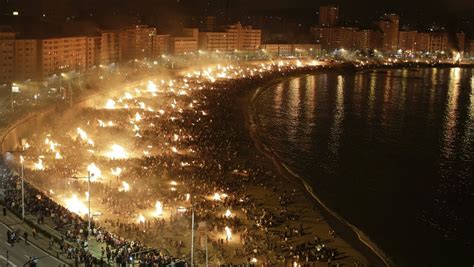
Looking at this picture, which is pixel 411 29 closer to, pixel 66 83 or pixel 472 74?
pixel 472 74

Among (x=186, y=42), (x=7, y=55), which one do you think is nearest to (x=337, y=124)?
(x=7, y=55)

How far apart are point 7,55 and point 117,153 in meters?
19.4

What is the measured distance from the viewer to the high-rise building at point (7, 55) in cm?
4047

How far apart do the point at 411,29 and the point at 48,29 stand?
95536mm

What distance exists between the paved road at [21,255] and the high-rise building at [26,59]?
3207 cm

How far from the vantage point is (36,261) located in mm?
11258

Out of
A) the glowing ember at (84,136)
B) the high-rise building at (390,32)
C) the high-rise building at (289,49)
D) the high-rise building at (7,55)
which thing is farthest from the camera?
the high-rise building at (390,32)

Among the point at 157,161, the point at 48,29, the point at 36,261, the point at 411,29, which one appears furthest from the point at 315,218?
the point at 411,29

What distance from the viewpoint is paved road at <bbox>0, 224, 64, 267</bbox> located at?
443 inches

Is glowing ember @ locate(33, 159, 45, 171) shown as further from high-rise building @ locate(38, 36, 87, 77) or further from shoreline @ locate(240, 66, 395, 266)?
high-rise building @ locate(38, 36, 87, 77)

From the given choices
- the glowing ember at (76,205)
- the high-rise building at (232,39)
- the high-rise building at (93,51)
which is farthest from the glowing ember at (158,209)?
the high-rise building at (232,39)

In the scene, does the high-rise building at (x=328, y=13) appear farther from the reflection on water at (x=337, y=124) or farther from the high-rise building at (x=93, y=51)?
the high-rise building at (x=93, y=51)

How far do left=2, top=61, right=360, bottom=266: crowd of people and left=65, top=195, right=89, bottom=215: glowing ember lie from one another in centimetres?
39

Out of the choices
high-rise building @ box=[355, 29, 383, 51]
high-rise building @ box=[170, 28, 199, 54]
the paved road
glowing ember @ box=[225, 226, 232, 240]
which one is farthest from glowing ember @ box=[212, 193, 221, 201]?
high-rise building @ box=[355, 29, 383, 51]
